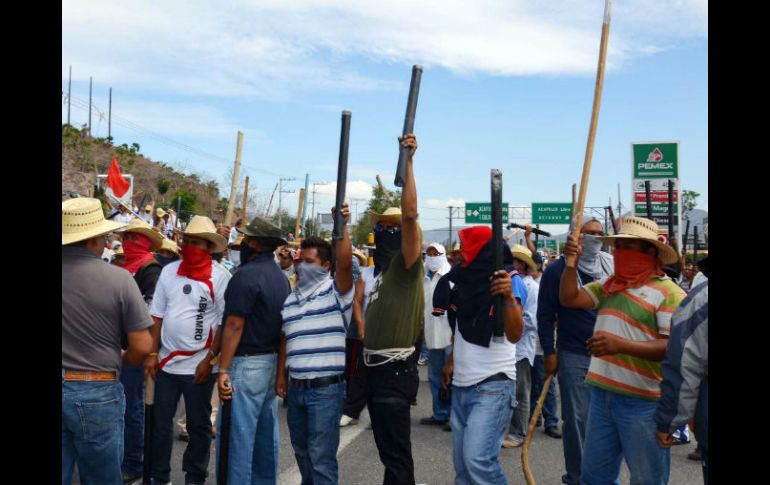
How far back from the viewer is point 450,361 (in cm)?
499

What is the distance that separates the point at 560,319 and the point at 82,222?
3613 mm

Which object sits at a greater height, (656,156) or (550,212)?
(550,212)

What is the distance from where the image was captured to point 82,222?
3.89 metres

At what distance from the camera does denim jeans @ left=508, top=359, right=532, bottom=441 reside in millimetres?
7627

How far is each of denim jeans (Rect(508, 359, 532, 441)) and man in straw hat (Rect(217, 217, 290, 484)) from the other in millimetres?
3305

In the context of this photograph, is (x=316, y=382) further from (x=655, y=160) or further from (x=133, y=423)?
(x=655, y=160)

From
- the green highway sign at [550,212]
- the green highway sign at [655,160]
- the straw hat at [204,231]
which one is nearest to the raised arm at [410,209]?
the straw hat at [204,231]

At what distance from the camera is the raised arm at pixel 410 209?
4137 millimetres

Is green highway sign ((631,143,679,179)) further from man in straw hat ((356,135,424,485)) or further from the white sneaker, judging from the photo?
man in straw hat ((356,135,424,485))

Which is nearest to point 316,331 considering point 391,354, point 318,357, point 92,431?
point 318,357
